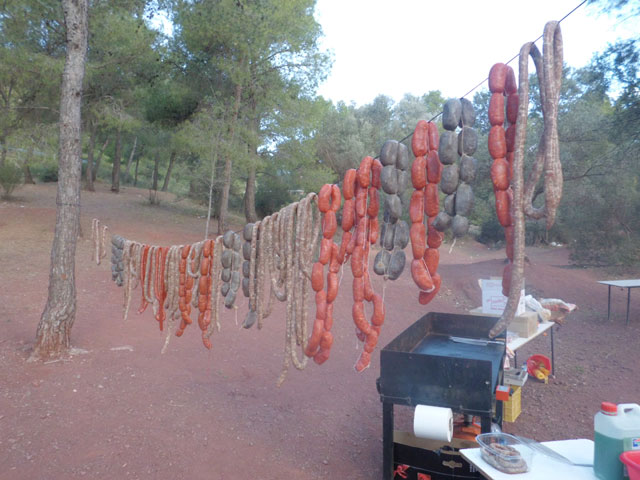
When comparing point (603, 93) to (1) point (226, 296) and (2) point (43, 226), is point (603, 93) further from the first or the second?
(2) point (43, 226)

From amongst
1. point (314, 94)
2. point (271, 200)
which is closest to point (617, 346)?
point (314, 94)

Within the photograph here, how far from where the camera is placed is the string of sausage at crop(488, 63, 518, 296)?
2211 mm

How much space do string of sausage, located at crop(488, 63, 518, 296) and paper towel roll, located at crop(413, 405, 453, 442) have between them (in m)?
0.99

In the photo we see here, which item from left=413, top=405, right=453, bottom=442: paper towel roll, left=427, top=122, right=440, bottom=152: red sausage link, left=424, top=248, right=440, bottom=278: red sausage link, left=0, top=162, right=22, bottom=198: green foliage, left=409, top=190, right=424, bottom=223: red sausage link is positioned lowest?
left=413, top=405, right=453, bottom=442: paper towel roll

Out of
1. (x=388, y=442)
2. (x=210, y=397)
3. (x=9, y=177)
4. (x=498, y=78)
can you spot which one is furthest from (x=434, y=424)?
(x=9, y=177)

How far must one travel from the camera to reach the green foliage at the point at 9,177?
1594 cm

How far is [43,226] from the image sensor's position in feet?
46.0

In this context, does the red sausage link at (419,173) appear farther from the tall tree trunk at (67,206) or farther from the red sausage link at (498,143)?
the tall tree trunk at (67,206)

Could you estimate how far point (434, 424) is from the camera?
2836mm

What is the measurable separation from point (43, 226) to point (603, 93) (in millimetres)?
14802

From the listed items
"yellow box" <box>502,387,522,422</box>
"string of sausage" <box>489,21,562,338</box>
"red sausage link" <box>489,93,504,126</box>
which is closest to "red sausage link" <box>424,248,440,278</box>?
"string of sausage" <box>489,21,562,338</box>

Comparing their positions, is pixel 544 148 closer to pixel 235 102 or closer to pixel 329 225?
pixel 329 225

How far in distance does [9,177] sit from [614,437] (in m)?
19.0

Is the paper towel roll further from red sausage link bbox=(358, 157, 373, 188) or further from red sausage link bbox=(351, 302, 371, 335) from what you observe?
red sausage link bbox=(358, 157, 373, 188)
